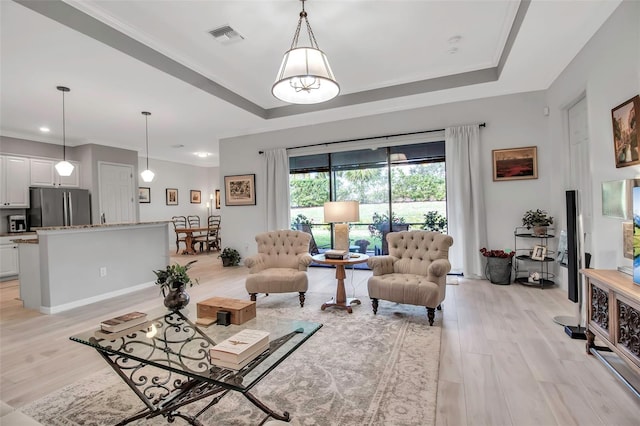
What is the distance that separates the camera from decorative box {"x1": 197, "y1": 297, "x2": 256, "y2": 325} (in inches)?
80.2

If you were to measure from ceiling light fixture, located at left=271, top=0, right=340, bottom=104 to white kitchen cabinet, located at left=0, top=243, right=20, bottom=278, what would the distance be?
639 cm

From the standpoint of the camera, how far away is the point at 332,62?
4.05 m

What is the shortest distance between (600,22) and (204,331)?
433 centimetres

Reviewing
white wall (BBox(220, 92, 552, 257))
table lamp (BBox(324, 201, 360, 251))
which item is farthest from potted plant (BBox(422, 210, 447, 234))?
table lamp (BBox(324, 201, 360, 251))

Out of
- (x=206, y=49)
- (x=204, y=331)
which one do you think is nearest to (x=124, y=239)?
(x=206, y=49)

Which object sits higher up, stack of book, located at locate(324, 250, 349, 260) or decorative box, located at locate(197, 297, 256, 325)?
stack of book, located at locate(324, 250, 349, 260)

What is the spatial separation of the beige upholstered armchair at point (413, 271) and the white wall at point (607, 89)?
135 centimetres

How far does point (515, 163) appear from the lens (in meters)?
4.69

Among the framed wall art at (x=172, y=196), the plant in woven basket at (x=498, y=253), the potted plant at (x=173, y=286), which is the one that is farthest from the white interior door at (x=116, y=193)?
the plant in woven basket at (x=498, y=253)

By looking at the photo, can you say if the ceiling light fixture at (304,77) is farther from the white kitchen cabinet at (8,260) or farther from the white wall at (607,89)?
the white kitchen cabinet at (8,260)

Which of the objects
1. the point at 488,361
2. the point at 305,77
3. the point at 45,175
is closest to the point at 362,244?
the point at 488,361

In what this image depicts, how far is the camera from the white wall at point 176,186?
903cm

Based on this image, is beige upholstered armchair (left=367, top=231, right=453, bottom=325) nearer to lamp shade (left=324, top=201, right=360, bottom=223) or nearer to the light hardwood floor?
the light hardwood floor

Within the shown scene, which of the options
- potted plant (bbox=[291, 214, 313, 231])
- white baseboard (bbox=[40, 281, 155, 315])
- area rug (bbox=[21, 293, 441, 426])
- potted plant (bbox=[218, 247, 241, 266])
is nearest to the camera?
area rug (bbox=[21, 293, 441, 426])
